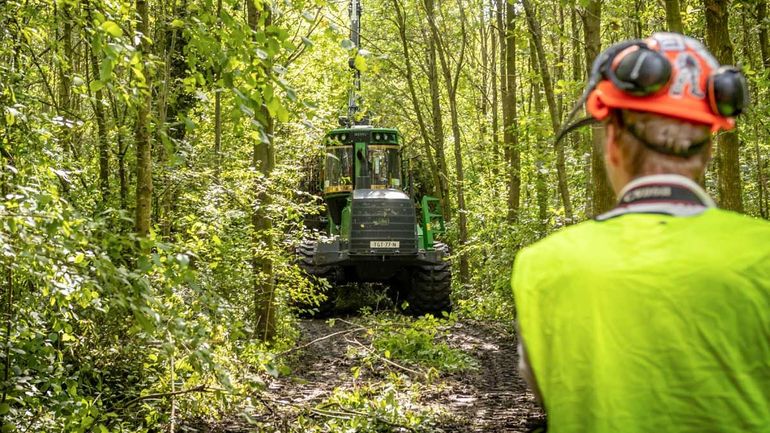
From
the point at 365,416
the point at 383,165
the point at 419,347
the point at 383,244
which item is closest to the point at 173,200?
the point at 419,347

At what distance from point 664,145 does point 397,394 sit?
6.24 meters

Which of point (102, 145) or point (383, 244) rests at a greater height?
point (102, 145)

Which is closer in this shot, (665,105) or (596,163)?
(665,105)

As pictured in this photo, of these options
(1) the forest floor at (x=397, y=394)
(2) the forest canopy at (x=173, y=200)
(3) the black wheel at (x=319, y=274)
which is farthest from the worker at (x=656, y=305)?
(3) the black wheel at (x=319, y=274)

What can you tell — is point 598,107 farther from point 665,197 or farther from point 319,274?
point 319,274

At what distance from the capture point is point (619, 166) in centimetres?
175

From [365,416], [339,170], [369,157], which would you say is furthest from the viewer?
[339,170]

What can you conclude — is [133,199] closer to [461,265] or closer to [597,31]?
[597,31]

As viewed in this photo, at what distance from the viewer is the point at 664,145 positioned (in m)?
1.69

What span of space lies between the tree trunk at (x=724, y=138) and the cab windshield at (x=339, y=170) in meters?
8.39

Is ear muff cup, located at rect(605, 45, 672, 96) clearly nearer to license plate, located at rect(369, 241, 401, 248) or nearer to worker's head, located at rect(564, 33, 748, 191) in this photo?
worker's head, located at rect(564, 33, 748, 191)

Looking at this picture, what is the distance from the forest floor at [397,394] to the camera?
6.41 metres

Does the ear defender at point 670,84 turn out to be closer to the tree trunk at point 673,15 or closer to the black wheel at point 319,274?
the tree trunk at point 673,15

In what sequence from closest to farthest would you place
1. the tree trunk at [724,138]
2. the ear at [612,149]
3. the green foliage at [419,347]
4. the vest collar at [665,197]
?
the vest collar at [665,197] → the ear at [612,149] → the tree trunk at [724,138] → the green foliage at [419,347]
